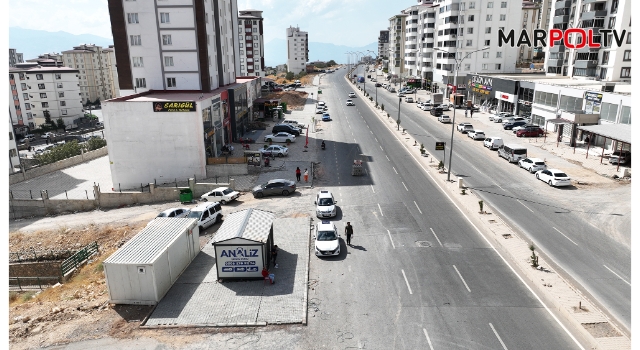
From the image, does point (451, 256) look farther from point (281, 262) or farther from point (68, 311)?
point (68, 311)

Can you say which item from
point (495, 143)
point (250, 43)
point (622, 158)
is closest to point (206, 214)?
point (495, 143)

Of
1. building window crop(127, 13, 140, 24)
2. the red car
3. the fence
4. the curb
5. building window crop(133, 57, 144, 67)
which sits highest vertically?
building window crop(127, 13, 140, 24)

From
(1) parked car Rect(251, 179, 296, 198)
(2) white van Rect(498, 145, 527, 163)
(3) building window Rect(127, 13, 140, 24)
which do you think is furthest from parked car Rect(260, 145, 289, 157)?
(2) white van Rect(498, 145, 527, 163)

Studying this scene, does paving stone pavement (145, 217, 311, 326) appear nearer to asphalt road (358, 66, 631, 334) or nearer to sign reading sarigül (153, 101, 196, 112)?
asphalt road (358, 66, 631, 334)

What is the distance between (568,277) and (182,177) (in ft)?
119

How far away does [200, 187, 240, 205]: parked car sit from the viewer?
121ft

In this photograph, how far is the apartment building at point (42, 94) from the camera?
103250 millimetres

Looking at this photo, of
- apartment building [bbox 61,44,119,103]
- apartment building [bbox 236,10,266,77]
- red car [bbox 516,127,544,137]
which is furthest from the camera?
apartment building [bbox 61,44,119,103]

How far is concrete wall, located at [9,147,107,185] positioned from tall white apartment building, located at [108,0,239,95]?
12676 millimetres

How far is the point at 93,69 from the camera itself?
146 m

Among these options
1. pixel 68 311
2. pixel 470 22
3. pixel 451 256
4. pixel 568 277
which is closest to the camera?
pixel 68 311

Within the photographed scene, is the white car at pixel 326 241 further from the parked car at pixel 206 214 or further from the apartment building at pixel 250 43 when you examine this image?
the apartment building at pixel 250 43

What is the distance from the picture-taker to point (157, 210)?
37.0m

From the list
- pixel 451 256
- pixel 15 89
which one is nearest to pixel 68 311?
pixel 451 256
